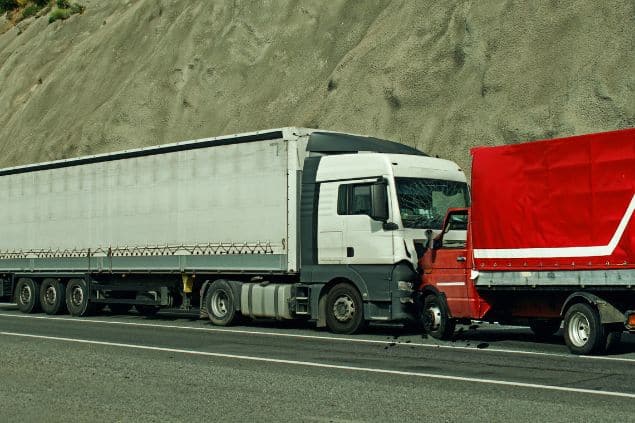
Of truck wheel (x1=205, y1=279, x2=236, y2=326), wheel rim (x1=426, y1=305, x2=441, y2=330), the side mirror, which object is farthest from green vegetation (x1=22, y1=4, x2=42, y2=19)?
wheel rim (x1=426, y1=305, x2=441, y2=330)


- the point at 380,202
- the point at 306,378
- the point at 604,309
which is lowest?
the point at 306,378

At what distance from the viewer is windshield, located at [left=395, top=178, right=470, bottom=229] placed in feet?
59.7

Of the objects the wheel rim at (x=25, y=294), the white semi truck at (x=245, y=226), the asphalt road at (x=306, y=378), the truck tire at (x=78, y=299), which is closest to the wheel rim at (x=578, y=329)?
the asphalt road at (x=306, y=378)

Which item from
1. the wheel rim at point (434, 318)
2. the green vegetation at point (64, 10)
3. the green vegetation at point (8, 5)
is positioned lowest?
the wheel rim at point (434, 318)

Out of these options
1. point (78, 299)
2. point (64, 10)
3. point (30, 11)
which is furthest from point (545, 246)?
point (30, 11)

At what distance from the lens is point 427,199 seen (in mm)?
18688

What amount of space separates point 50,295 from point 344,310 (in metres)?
10.7

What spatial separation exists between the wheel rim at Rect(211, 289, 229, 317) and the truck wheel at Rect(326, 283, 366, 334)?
3044 millimetres

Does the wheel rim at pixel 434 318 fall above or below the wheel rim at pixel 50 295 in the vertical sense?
below

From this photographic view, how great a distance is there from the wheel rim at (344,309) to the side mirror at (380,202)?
5.65ft

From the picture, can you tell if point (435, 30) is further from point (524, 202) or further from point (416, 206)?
point (524, 202)

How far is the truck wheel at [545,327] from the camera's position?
56.8 ft

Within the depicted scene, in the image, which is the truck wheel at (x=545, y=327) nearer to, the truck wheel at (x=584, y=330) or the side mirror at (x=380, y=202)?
the truck wheel at (x=584, y=330)

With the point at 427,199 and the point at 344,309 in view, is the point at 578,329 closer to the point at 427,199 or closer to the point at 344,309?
the point at 427,199
